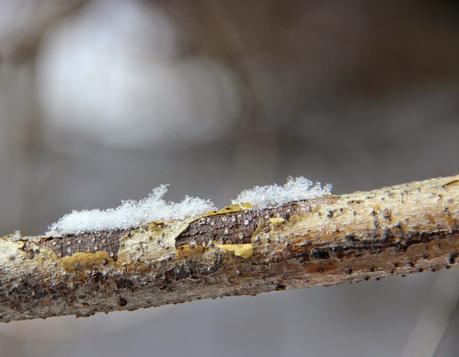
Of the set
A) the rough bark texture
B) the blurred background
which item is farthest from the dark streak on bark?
the blurred background

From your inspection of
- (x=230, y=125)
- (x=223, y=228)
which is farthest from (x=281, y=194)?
(x=230, y=125)

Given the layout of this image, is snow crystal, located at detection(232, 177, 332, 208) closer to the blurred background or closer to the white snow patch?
the white snow patch

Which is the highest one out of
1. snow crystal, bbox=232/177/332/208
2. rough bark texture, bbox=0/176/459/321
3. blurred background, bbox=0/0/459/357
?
blurred background, bbox=0/0/459/357

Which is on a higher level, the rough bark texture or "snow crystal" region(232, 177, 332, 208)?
"snow crystal" region(232, 177, 332, 208)

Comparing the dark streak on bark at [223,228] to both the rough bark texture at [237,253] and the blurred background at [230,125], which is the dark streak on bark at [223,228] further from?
the blurred background at [230,125]

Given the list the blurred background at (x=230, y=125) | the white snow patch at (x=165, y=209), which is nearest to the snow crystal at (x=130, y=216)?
the white snow patch at (x=165, y=209)

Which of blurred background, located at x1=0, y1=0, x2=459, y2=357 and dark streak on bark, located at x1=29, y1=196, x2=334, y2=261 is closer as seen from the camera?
dark streak on bark, located at x1=29, y1=196, x2=334, y2=261
